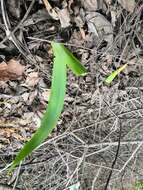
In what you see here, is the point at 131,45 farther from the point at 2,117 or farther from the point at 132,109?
the point at 2,117

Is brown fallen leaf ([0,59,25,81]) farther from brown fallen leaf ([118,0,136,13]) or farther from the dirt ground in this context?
brown fallen leaf ([118,0,136,13])

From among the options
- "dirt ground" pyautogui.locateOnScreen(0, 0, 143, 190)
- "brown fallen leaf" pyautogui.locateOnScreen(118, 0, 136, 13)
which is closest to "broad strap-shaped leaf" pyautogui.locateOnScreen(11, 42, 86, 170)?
"dirt ground" pyautogui.locateOnScreen(0, 0, 143, 190)

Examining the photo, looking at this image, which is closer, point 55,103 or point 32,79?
point 55,103

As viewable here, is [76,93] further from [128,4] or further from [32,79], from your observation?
[128,4]

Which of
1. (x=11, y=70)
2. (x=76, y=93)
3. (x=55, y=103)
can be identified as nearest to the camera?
(x=55, y=103)

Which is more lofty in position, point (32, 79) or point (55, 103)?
point (55, 103)

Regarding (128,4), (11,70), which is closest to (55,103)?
(11,70)
